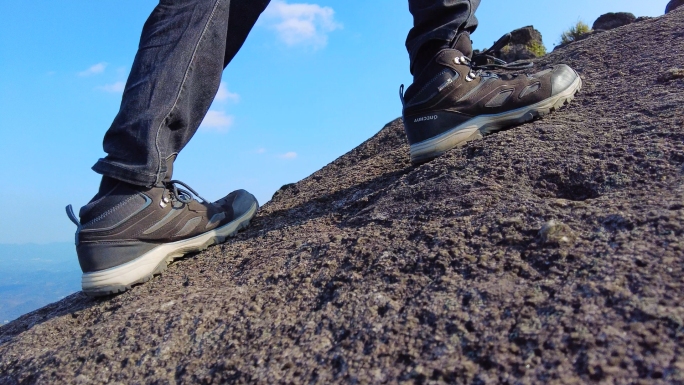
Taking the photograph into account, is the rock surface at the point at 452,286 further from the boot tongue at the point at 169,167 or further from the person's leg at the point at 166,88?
the person's leg at the point at 166,88

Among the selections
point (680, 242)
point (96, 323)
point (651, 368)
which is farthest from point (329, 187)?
point (651, 368)

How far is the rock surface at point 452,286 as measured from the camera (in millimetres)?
1085

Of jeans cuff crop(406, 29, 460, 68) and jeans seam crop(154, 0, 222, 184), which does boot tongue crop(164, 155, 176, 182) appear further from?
jeans cuff crop(406, 29, 460, 68)

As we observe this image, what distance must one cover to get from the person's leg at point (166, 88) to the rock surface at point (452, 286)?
1.75 ft

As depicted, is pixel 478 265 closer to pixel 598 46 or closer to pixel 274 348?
pixel 274 348

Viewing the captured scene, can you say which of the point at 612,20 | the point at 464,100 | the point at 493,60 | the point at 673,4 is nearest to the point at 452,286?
the point at 464,100

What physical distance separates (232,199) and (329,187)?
584 mm

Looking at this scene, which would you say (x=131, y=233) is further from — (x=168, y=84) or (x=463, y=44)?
(x=463, y=44)

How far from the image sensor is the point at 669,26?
3.27 metres

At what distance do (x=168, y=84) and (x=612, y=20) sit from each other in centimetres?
1360

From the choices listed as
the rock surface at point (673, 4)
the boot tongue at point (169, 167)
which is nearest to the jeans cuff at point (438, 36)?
the boot tongue at point (169, 167)

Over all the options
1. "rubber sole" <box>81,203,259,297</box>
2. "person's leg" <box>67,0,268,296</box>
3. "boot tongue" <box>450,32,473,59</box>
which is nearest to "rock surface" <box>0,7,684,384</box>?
"rubber sole" <box>81,203,259,297</box>

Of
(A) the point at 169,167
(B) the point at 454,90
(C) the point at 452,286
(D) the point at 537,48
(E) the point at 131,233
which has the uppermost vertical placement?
(D) the point at 537,48

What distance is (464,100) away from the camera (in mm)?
2373
